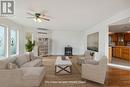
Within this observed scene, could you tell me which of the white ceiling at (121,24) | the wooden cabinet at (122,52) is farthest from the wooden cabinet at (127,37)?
the white ceiling at (121,24)

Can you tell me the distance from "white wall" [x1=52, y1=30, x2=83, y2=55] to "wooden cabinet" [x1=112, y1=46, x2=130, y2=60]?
11.5 ft

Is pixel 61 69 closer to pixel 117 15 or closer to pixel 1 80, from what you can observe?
pixel 1 80

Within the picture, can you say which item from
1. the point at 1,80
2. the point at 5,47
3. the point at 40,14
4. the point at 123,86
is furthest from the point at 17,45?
the point at 123,86

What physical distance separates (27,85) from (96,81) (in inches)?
78.9

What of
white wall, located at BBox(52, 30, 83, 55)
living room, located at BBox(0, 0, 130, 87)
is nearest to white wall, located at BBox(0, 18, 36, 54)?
living room, located at BBox(0, 0, 130, 87)

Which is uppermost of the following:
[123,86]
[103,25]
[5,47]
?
[103,25]

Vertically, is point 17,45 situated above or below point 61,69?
above

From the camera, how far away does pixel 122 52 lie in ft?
33.6

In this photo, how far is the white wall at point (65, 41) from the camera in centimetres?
1344

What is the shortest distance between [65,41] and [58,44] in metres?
0.72

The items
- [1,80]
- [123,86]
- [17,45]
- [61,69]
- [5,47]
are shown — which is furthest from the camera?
[17,45]

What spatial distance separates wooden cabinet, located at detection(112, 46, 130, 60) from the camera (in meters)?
9.56

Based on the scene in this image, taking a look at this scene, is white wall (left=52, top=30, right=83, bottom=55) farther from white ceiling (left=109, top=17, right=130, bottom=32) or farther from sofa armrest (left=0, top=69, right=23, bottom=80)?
sofa armrest (left=0, top=69, right=23, bottom=80)

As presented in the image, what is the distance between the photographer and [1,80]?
3455 mm
